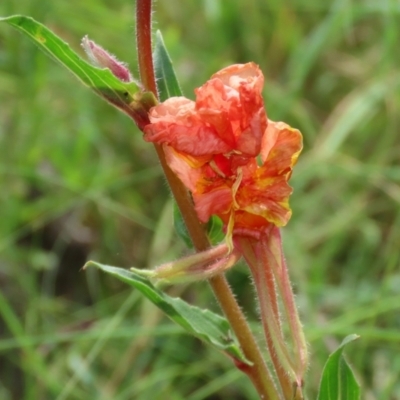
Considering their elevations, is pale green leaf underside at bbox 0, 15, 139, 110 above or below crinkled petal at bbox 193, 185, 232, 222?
above

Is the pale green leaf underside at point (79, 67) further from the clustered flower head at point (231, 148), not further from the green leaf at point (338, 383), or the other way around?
the green leaf at point (338, 383)

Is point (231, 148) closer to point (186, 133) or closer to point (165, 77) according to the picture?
point (186, 133)

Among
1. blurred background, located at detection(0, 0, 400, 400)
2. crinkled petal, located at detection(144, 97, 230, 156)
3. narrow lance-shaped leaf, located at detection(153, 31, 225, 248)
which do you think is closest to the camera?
crinkled petal, located at detection(144, 97, 230, 156)

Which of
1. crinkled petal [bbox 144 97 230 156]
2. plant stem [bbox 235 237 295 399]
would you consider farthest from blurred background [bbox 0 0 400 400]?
crinkled petal [bbox 144 97 230 156]

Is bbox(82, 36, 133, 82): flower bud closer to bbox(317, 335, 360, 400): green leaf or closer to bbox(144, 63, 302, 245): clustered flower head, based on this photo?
bbox(144, 63, 302, 245): clustered flower head

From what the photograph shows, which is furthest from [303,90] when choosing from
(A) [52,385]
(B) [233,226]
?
(B) [233,226]
